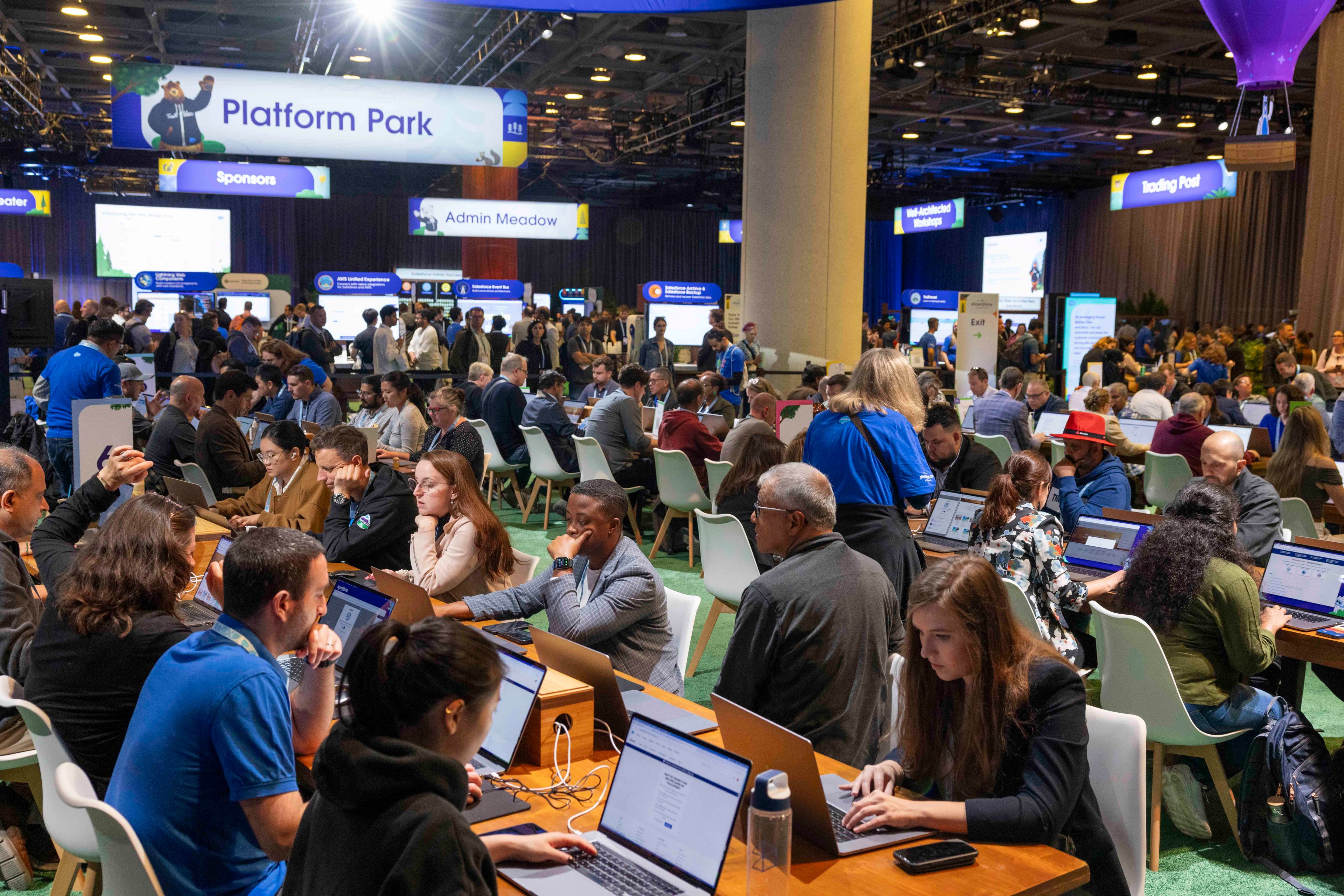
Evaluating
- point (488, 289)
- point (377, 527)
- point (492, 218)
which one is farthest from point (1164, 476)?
point (488, 289)

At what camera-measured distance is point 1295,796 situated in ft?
9.97

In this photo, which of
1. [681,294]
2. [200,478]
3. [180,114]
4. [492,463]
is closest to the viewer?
[200,478]

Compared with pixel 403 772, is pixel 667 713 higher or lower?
lower

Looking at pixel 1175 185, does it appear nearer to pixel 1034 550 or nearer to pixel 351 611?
pixel 1034 550

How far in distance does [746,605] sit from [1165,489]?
217 inches

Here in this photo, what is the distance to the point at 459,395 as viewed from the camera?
6.84 m

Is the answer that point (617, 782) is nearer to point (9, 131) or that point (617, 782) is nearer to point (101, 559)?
point (101, 559)

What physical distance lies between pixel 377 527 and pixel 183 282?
52.1ft

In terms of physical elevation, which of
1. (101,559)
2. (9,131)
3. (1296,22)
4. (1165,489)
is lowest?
(1165,489)

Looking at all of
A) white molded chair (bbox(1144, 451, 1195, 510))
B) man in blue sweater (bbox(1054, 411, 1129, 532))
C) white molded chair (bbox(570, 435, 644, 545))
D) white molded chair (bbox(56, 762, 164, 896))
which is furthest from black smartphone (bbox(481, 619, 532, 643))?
white molded chair (bbox(1144, 451, 1195, 510))

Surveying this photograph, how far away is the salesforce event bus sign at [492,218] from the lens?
1382 cm

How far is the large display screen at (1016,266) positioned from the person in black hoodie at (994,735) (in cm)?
2361

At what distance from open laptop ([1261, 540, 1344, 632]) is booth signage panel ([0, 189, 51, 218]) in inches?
824

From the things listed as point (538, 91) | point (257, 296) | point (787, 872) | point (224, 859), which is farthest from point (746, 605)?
point (257, 296)
